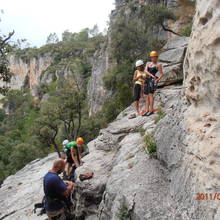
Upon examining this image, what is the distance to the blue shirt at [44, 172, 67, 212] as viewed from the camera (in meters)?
4.62

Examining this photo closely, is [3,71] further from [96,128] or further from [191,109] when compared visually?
[96,128]

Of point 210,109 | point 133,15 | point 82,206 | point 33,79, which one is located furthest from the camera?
point 33,79

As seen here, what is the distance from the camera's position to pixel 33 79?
84312mm

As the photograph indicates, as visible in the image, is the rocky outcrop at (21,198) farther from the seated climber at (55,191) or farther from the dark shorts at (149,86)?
the dark shorts at (149,86)

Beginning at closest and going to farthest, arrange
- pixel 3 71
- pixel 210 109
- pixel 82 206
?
pixel 210 109 → pixel 82 206 → pixel 3 71

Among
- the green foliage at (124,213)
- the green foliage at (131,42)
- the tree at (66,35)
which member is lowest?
the green foliage at (124,213)

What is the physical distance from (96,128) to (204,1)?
20.7m

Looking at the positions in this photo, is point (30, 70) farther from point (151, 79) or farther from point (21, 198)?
point (151, 79)

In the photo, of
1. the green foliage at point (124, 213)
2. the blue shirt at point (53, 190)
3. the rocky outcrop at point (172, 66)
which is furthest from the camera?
the rocky outcrop at point (172, 66)

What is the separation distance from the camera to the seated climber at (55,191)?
15.2 feet

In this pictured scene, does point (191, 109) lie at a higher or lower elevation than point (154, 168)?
higher

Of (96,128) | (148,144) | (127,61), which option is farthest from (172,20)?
(148,144)

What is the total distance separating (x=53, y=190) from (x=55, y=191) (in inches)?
1.8

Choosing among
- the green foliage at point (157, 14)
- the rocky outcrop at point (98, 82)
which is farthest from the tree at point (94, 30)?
the green foliage at point (157, 14)
